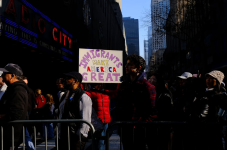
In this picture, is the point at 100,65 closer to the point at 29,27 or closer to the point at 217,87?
the point at 217,87

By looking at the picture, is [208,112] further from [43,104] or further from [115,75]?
[43,104]

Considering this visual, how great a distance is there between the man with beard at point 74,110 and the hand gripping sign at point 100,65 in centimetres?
262

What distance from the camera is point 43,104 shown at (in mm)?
9992

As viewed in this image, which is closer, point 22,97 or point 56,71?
point 22,97

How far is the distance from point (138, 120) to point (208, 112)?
1002mm

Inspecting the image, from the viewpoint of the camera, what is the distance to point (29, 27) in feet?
41.4

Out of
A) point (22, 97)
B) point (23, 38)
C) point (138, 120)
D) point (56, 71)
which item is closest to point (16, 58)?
point (23, 38)

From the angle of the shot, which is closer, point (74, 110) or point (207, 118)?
point (207, 118)

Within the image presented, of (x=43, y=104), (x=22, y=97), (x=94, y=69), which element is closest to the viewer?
(x=22, y=97)

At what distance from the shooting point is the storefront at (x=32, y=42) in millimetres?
10719

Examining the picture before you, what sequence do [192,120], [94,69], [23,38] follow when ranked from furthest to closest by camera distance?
[23,38] < [94,69] < [192,120]

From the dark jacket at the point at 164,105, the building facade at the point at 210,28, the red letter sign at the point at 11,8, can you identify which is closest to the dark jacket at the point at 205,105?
the dark jacket at the point at 164,105

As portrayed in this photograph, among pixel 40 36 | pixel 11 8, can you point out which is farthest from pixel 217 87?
pixel 40 36

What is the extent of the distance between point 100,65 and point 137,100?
12.7 feet
